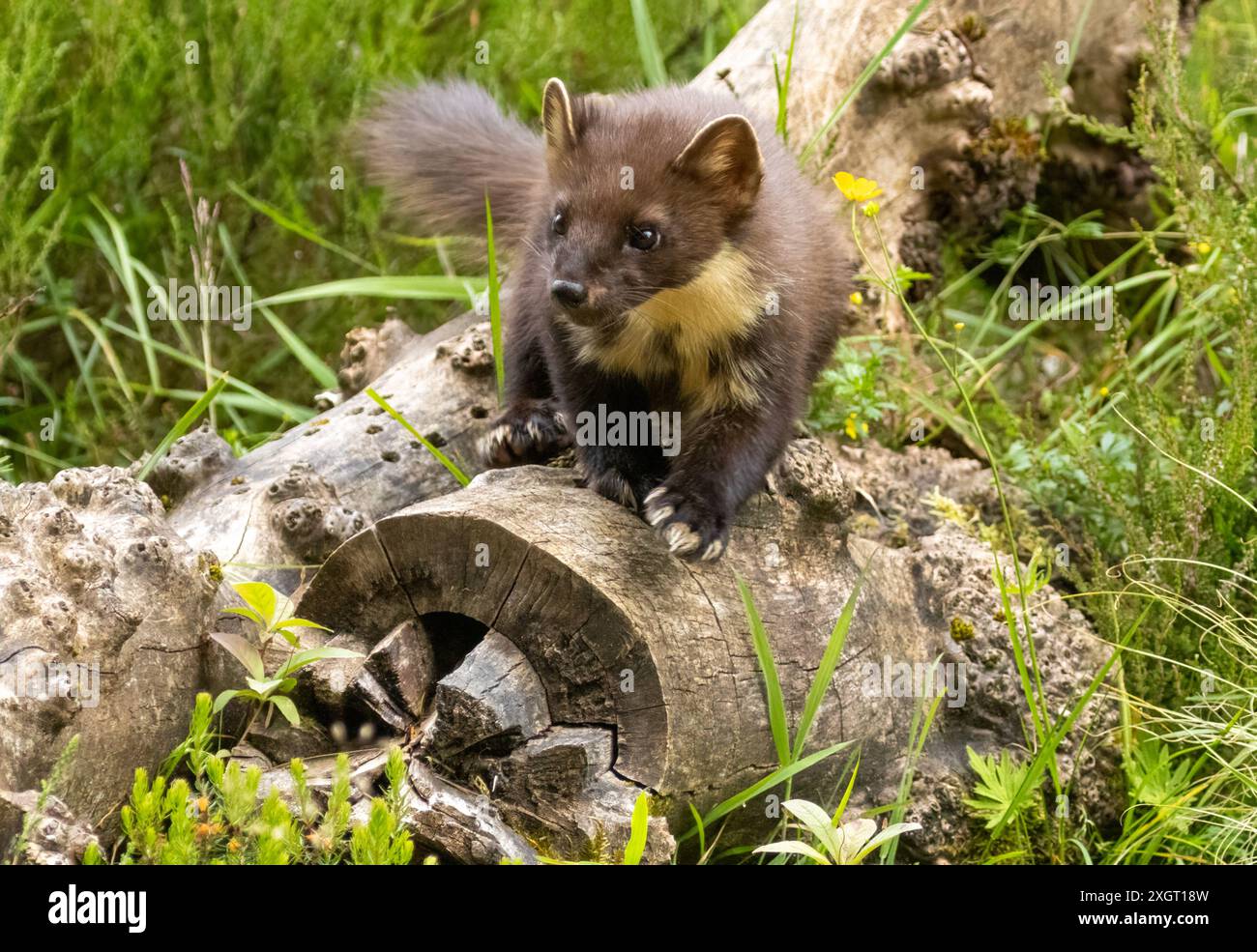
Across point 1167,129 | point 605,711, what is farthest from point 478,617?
point 1167,129

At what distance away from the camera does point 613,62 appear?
235 inches

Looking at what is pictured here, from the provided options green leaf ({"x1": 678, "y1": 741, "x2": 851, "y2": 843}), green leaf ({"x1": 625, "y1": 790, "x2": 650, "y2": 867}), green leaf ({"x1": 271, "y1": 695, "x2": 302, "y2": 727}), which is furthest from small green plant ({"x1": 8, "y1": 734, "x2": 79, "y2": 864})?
green leaf ({"x1": 678, "y1": 741, "x2": 851, "y2": 843})

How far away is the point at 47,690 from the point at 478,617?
2.75 feet

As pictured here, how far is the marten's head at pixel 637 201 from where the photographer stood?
310 centimetres

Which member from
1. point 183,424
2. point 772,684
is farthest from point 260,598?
point 772,684

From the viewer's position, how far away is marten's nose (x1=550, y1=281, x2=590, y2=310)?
9.95 ft

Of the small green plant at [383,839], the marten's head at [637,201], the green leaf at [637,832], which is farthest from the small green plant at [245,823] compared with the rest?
the marten's head at [637,201]

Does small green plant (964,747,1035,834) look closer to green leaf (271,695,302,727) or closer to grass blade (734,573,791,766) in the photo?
grass blade (734,573,791,766)

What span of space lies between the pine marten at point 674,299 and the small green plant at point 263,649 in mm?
821

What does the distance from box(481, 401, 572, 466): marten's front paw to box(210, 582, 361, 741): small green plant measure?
101 cm

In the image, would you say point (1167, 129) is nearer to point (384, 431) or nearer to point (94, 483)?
point (384, 431)

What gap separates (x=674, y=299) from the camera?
10.8 ft

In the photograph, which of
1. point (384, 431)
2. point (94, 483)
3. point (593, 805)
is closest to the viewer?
point (593, 805)

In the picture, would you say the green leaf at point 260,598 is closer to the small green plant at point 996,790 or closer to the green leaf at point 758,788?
the green leaf at point 758,788
